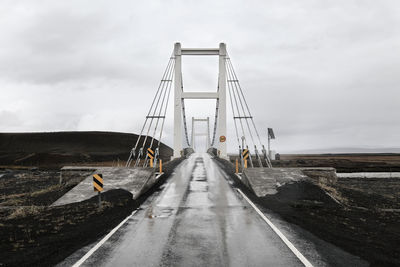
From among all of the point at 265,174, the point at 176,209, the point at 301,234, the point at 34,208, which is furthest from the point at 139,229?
the point at 265,174

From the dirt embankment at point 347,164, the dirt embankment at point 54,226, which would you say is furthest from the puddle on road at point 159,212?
the dirt embankment at point 347,164

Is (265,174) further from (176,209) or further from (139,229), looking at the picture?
(139,229)

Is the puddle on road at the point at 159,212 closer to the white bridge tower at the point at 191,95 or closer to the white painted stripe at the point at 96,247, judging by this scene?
the white painted stripe at the point at 96,247

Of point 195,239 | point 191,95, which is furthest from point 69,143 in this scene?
point 195,239

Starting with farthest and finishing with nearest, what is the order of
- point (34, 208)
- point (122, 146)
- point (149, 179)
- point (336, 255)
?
point (122, 146)
point (149, 179)
point (34, 208)
point (336, 255)

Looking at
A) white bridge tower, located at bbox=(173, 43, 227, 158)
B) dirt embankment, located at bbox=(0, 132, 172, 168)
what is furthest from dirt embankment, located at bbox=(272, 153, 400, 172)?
dirt embankment, located at bbox=(0, 132, 172, 168)

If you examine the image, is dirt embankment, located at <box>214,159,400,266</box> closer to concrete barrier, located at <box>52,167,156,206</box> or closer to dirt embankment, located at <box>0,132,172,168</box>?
concrete barrier, located at <box>52,167,156,206</box>

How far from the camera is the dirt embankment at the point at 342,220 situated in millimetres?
6406

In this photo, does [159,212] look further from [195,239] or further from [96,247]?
[96,247]

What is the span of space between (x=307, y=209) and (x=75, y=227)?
7.83 metres

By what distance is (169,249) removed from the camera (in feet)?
21.0

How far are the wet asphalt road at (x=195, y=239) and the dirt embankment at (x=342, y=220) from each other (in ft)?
4.28

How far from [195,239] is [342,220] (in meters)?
5.02

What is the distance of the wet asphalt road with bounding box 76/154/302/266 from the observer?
224 inches
